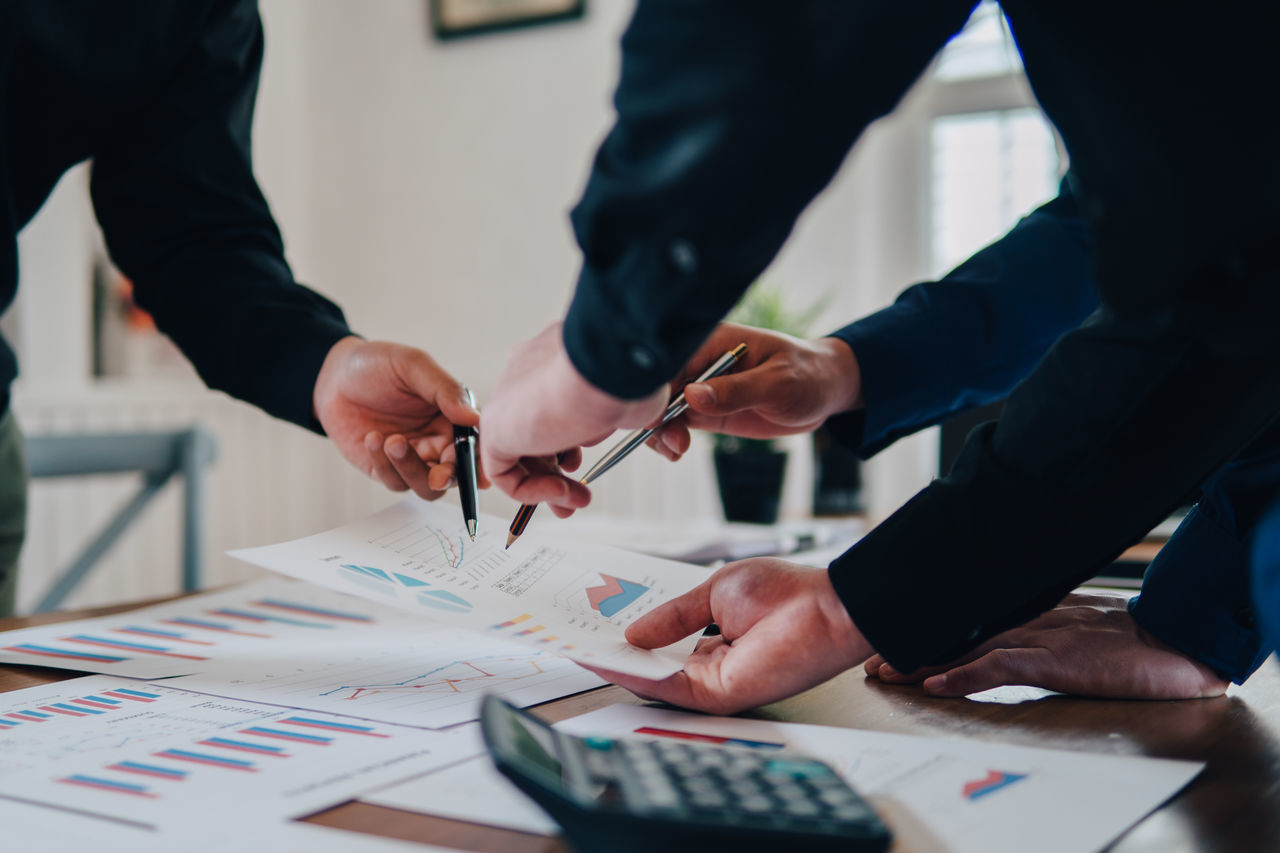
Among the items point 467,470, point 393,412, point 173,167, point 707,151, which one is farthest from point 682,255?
point 173,167

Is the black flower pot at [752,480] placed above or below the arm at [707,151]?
below

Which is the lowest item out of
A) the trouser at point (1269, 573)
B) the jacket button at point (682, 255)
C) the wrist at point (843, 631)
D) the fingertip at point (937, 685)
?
the fingertip at point (937, 685)

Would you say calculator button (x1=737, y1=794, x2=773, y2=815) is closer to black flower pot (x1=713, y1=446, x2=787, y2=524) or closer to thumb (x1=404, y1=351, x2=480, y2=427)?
thumb (x1=404, y1=351, x2=480, y2=427)

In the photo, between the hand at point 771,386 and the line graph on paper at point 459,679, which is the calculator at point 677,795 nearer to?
the line graph on paper at point 459,679

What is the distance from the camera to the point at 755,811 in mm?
378

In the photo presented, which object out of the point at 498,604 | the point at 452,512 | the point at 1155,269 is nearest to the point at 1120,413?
the point at 1155,269

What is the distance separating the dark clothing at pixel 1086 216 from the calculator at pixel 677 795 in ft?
0.56

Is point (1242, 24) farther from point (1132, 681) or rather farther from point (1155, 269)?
point (1132, 681)

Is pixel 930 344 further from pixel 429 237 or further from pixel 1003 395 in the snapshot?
pixel 429 237

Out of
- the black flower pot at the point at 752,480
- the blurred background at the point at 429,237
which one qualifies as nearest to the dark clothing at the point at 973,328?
the black flower pot at the point at 752,480

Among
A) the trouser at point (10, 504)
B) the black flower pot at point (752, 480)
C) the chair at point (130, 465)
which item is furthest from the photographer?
the black flower pot at point (752, 480)

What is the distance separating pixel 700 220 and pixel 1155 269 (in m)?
0.19

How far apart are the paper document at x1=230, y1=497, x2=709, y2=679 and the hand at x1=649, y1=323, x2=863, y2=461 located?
118 mm

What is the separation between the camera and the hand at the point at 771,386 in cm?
81
